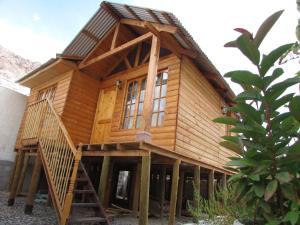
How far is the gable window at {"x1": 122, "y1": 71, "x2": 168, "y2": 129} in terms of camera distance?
6934 millimetres

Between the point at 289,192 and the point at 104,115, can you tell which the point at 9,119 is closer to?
the point at 104,115

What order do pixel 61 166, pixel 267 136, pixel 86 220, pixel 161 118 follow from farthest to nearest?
pixel 161 118, pixel 61 166, pixel 86 220, pixel 267 136

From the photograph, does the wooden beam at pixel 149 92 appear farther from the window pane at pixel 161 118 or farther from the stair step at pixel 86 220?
the stair step at pixel 86 220

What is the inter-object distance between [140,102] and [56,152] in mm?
3024

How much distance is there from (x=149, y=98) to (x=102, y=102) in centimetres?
405

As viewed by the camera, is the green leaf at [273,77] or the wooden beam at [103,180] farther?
the wooden beam at [103,180]

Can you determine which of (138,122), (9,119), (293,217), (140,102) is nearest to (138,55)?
(140,102)

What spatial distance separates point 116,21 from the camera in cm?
802

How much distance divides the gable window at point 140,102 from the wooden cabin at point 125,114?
33 millimetres

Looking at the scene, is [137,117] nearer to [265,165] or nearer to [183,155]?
[183,155]

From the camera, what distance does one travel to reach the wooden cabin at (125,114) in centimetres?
546

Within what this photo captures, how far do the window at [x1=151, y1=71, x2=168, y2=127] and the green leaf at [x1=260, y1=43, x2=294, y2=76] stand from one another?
5.61 metres

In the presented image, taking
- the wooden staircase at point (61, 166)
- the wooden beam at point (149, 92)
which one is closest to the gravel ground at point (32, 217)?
the wooden staircase at point (61, 166)

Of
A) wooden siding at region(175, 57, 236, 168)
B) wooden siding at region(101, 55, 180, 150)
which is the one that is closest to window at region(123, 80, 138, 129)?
wooden siding at region(101, 55, 180, 150)
